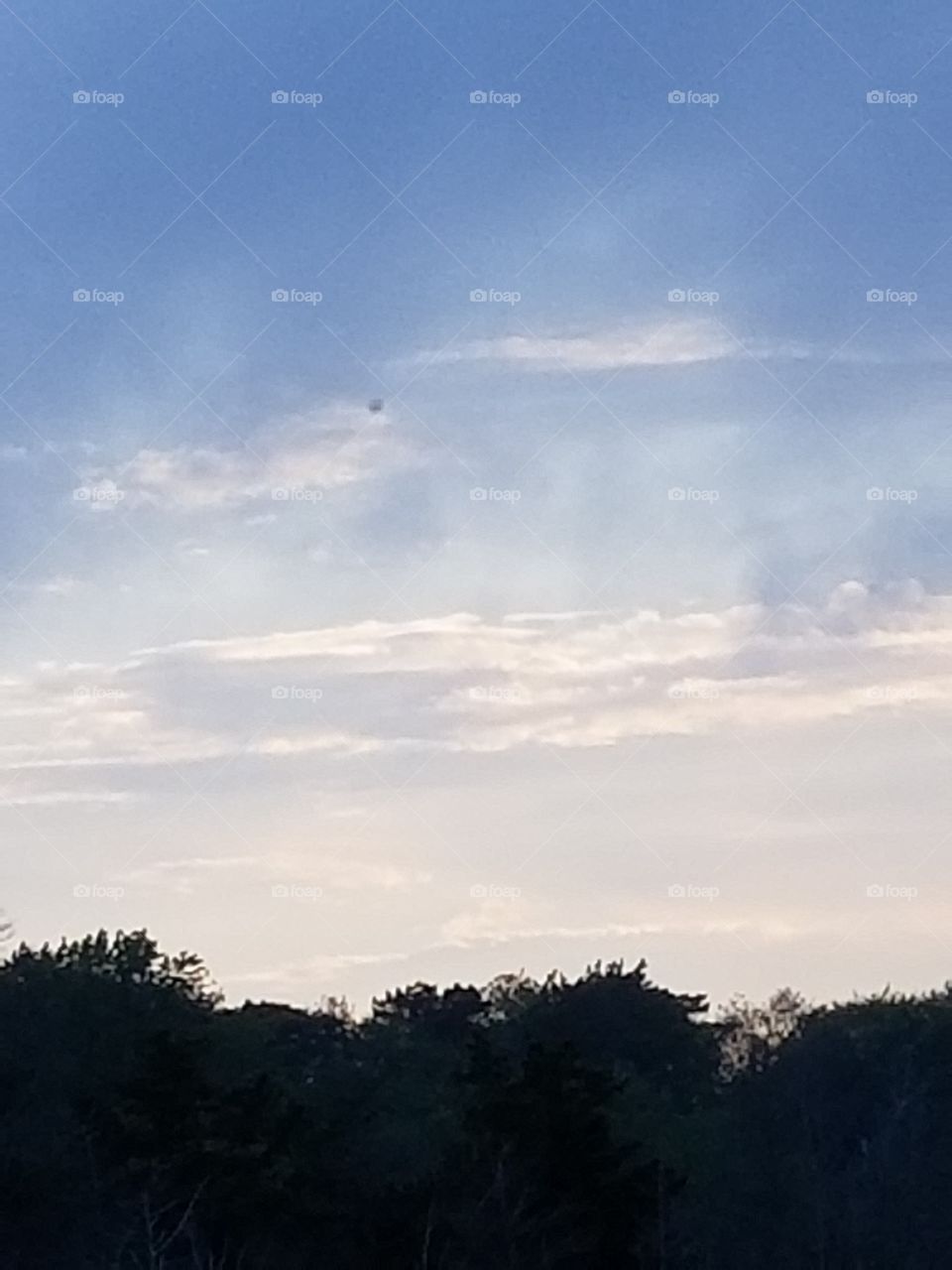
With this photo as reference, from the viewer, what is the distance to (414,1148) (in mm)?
48438

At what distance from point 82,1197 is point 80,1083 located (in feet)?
18.6

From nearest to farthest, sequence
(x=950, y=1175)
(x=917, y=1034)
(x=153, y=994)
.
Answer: (x=950, y=1175) → (x=153, y=994) → (x=917, y=1034)

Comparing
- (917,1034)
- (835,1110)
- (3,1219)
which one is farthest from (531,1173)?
(917,1034)

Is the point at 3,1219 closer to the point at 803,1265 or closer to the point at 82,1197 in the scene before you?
the point at 82,1197

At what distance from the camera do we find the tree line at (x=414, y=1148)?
39000mm

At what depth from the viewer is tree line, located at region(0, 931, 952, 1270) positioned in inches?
1535

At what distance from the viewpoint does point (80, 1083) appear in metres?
45.0

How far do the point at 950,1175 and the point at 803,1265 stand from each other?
543 cm

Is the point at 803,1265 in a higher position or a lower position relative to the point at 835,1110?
lower

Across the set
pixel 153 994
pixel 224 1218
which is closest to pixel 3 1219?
pixel 224 1218

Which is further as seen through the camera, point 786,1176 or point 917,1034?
point 917,1034

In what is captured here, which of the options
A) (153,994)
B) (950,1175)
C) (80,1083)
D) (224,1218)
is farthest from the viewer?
(153,994)

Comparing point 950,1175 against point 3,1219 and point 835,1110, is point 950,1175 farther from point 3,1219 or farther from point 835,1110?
point 3,1219

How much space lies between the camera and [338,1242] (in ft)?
134
